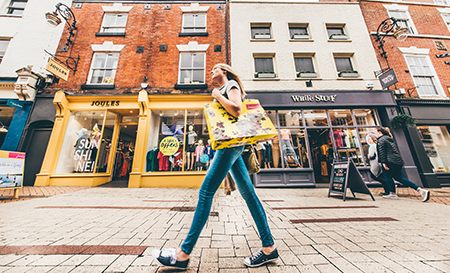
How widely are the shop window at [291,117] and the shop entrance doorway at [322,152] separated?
1.11 metres

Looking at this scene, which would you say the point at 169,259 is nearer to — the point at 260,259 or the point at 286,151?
the point at 260,259

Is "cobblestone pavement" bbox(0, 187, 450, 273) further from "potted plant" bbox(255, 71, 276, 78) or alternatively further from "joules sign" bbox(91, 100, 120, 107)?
"potted plant" bbox(255, 71, 276, 78)

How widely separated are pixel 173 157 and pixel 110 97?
408cm

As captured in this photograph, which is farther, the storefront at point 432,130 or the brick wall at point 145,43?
Answer: the brick wall at point 145,43

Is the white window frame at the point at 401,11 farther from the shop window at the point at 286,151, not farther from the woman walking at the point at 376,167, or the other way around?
the woman walking at the point at 376,167

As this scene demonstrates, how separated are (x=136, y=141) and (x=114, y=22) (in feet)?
24.3

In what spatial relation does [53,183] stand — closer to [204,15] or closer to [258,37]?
[204,15]

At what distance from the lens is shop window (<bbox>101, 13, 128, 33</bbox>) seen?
895 centimetres

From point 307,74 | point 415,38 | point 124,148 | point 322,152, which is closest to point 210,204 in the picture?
point 322,152

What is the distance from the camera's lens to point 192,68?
27.3 feet

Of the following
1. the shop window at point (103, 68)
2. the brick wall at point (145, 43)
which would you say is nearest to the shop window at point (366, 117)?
the brick wall at point (145, 43)

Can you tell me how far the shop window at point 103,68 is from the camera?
8055 mm

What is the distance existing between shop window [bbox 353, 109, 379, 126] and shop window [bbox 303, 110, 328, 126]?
1531mm

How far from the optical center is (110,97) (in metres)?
7.48
